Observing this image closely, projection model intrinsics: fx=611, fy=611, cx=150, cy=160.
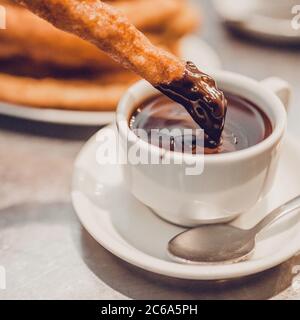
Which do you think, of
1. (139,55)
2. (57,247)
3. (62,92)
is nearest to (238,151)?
(139,55)

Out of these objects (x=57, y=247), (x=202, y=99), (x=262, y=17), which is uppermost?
(x=202, y=99)

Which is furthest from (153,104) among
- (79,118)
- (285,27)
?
(285,27)

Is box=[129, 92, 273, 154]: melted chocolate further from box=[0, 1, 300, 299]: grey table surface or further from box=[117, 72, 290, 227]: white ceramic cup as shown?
box=[0, 1, 300, 299]: grey table surface

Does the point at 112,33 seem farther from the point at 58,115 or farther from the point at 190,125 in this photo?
the point at 58,115

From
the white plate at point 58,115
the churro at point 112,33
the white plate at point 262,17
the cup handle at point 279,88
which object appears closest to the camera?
the churro at point 112,33

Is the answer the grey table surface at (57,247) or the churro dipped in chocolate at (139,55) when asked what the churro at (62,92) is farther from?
the churro dipped in chocolate at (139,55)

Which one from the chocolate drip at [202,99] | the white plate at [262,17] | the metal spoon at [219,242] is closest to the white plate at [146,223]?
the metal spoon at [219,242]

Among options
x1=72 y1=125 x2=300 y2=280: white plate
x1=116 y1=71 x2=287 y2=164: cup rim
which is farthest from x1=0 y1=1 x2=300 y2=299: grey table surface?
x1=116 y1=71 x2=287 y2=164: cup rim
